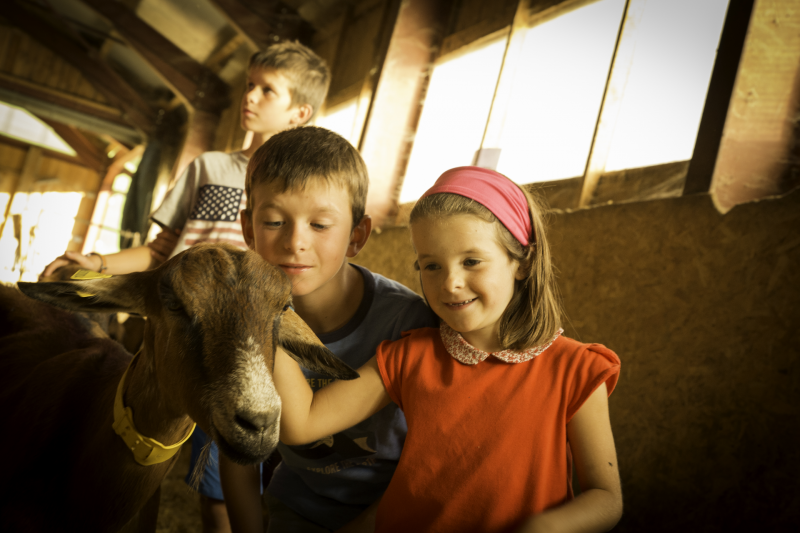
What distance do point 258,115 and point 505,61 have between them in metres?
1.78

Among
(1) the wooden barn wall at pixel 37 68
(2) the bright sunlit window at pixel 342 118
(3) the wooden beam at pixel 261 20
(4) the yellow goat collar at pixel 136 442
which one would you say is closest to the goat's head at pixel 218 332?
(4) the yellow goat collar at pixel 136 442

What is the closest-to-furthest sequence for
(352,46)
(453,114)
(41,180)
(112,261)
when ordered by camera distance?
(112,261) < (453,114) < (352,46) < (41,180)

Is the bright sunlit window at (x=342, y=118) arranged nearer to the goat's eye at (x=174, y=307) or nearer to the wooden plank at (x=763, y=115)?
the wooden plank at (x=763, y=115)

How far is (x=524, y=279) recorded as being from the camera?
1.41m

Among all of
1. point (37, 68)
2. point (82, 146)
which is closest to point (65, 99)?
point (37, 68)

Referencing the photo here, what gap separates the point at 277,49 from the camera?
256 cm

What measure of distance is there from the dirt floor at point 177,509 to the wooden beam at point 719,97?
2476 mm

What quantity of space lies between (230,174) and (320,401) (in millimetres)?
1581

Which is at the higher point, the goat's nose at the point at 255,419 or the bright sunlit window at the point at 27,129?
the bright sunlit window at the point at 27,129

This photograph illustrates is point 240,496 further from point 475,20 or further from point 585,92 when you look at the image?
point 475,20

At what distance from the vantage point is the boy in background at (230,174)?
236 cm

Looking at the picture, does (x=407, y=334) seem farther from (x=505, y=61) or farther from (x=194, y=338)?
(x=505, y=61)

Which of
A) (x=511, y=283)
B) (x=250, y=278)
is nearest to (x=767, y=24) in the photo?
(x=511, y=283)

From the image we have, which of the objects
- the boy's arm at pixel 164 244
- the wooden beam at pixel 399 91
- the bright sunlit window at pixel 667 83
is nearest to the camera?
the bright sunlit window at pixel 667 83
